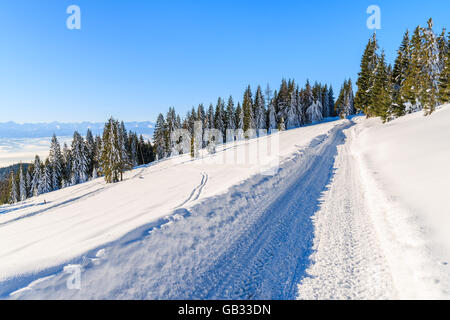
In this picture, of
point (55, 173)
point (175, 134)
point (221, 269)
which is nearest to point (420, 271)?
point (221, 269)

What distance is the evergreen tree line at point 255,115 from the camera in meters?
60.0

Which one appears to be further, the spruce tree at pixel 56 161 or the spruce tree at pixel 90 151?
the spruce tree at pixel 90 151

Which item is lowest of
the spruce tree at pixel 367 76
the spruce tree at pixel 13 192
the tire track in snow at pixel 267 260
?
the spruce tree at pixel 13 192

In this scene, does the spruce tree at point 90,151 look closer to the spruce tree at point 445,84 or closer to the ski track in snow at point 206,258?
the ski track in snow at point 206,258

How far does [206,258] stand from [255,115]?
192 ft

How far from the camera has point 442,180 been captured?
24.7 ft

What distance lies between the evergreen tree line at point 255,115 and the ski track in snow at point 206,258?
51789 mm

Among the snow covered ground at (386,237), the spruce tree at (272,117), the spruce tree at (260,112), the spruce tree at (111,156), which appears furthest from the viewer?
the spruce tree at (272,117)

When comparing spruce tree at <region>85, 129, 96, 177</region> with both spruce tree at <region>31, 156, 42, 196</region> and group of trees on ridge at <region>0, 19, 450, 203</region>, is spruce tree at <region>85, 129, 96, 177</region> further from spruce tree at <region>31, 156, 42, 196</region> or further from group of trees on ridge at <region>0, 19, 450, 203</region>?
spruce tree at <region>31, 156, 42, 196</region>

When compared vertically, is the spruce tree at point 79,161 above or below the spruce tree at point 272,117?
below

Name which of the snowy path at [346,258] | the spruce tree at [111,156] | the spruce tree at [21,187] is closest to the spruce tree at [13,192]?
the spruce tree at [21,187]

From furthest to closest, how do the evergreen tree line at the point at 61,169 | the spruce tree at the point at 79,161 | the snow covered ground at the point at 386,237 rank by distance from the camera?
the spruce tree at the point at 79,161, the evergreen tree line at the point at 61,169, the snow covered ground at the point at 386,237

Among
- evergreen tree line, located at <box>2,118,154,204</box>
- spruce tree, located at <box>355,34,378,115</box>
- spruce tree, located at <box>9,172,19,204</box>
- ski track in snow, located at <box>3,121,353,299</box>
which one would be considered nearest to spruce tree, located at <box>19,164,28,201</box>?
evergreen tree line, located at <box>2,118,154,204</box>
